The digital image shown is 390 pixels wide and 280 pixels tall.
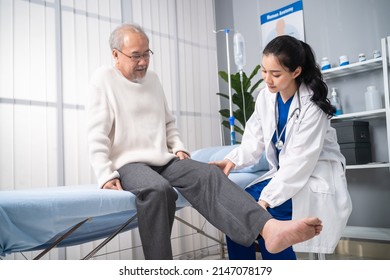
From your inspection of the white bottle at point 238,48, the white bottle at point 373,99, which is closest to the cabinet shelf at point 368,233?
the white bottle at point 373,99

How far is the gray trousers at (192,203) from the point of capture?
124 cm

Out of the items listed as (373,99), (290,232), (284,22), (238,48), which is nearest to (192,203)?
(290,232)

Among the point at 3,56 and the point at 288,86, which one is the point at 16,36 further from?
the point at 288,86

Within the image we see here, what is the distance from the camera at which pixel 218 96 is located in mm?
3496

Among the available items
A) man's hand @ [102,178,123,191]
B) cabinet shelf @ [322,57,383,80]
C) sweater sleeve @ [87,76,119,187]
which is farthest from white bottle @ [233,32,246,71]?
man's hand @ [102,178,123,191]

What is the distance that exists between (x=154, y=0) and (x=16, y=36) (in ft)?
3.79

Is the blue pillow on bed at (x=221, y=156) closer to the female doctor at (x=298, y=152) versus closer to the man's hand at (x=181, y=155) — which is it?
the female doctor at (x=298, y=152)

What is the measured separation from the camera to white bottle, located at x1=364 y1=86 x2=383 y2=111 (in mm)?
2520

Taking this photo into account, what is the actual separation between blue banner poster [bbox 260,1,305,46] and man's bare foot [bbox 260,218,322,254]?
2.21 metres

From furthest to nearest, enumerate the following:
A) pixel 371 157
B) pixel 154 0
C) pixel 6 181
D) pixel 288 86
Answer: pixel 154 0
pixel 371 157
pixel 6 181
pixel 288 86

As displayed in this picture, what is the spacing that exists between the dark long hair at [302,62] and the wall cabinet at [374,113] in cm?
102

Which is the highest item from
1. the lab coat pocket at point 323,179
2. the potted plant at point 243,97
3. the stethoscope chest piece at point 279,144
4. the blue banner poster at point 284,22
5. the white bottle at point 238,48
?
the blue banner poster at point 284,22

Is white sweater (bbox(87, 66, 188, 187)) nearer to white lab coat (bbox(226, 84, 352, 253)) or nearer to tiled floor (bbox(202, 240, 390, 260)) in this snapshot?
white lab coat (bbox(226, 84, 352, 253))
